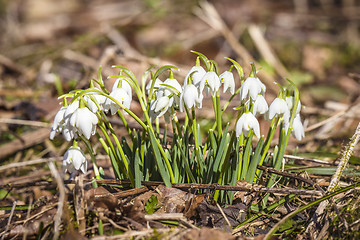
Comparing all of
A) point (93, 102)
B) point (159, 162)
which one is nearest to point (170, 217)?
point (159, 162)

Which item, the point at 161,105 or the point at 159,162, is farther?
the point at 159,162

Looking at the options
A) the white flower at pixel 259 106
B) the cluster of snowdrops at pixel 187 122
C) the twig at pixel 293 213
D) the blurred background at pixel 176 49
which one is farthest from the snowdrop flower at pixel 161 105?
the blurred background at pixel 176 49

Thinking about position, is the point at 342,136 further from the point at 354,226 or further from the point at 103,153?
the point at 103,153

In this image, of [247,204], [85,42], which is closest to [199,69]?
[247,204]

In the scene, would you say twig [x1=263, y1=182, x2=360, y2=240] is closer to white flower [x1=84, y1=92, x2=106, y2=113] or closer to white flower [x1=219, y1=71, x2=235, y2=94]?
white flower [x1=219, y1=71, x2=235, y2=94]

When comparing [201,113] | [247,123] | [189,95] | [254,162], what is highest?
[201,113]

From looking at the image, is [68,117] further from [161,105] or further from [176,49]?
[176,49]

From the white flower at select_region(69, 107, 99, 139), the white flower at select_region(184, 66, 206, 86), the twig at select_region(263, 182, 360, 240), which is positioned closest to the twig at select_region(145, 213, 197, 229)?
the twig at select_region(263, 182, 360, 240)
